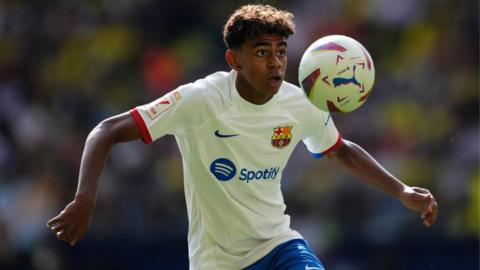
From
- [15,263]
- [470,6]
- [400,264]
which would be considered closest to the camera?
[400,264]

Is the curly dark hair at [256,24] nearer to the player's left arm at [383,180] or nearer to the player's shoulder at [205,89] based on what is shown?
the player's shoulder at [205,89]

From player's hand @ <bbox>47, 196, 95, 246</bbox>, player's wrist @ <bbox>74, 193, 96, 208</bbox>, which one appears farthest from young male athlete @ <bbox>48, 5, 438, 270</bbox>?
player's hand @ <bbox>47, 196, 95, 246</bbox>

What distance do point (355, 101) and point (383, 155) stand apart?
610 centimetres

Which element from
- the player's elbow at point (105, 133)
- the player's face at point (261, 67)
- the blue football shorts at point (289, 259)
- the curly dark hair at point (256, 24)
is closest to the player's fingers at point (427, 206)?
the blue football shorts at point (289, 259)

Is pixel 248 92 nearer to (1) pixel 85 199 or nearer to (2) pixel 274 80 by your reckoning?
(2) pixel 274 80

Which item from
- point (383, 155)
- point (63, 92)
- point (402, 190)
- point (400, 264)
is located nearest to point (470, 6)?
point (383, 155)

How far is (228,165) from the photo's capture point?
6.05m

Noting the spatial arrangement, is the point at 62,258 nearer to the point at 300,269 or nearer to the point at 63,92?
the point at 63,92

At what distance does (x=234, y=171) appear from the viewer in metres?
6.05

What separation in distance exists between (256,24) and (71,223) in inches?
73.0

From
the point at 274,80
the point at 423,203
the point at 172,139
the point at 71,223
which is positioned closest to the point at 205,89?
the point at 274,80

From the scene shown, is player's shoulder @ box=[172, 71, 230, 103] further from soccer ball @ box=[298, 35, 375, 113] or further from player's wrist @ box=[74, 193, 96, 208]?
player's wrist @ box=[74, 193, 96, 208]

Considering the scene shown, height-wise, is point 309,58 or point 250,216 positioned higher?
point 309,58

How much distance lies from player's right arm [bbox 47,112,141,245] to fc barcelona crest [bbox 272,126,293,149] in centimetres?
92
